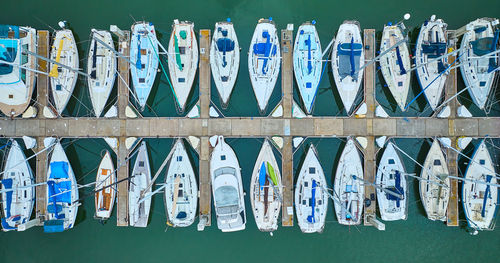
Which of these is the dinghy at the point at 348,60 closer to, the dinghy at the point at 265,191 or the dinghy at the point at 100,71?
the dinghy at the point at 265,191

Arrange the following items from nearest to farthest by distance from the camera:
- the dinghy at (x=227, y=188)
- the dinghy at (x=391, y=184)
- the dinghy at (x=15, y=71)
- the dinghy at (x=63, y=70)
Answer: the dinghy at (x=227, y=188), the dinghy at (x=15, y=71), the dinghy at (x=391, y=184), the dinghy at (x=63, y=70)

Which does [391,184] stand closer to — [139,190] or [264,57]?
[264,57]

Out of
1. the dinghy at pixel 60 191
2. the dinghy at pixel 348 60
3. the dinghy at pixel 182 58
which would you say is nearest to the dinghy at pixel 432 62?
the dinghy at pixel 348 60

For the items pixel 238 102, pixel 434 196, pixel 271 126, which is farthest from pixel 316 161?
pixel 434 196

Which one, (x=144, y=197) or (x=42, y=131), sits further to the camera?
(x=42, y=131)

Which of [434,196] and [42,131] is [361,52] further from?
[42,131]

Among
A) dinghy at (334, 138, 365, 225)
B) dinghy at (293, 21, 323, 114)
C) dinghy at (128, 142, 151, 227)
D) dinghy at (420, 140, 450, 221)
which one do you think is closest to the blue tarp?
dinghy at (128, 142, 151, 227)

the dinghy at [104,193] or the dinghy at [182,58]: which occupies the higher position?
the dinghy at [182,58]
